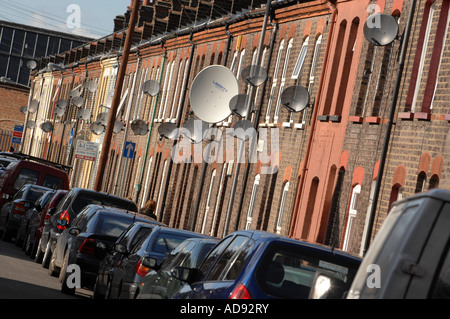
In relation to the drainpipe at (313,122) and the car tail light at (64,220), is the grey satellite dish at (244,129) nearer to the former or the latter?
the drainpipe at (313,122)

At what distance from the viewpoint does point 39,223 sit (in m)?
26.0

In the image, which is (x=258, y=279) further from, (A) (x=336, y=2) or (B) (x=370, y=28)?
(A) (x=336, y=2)

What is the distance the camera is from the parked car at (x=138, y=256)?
44.3 feet

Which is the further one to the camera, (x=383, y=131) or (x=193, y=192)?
(x=193, y=192)

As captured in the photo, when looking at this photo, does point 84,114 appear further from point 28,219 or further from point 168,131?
point 28,219

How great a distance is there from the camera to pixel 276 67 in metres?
31.2

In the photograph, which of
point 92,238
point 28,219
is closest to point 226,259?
point 92,238

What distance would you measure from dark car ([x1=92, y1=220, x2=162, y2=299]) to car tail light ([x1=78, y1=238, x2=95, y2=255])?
1088 millimetres

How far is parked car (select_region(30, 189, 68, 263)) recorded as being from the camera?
24666mm

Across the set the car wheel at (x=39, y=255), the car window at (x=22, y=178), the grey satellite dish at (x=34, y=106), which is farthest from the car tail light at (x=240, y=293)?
the grey satellite dish at (x=34, y=106)

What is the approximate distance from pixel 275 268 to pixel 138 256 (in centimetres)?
617

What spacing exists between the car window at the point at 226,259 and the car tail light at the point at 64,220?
11834 mm
